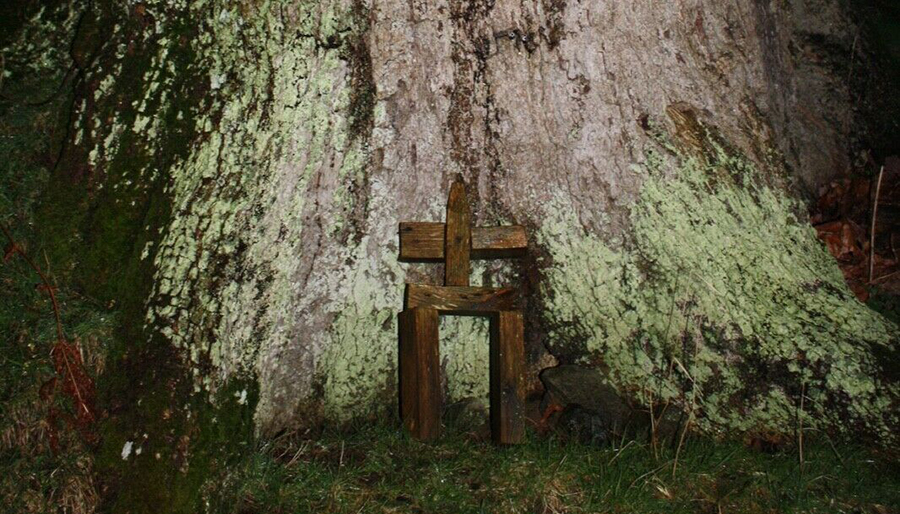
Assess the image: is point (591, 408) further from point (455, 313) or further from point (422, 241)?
point (422, 241)

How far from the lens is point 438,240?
10.2 feet

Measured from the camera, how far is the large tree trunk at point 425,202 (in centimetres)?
289

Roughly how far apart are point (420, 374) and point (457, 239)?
0.53m

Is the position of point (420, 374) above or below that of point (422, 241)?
below

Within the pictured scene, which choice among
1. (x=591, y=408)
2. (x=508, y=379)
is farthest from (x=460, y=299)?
(x=591, y=408)

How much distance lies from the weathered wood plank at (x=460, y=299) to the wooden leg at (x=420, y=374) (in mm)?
51

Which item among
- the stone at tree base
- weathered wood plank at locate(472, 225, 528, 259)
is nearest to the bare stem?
weathered wood plank at locate(472, 225, 528, 259)

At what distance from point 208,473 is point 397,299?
96cm

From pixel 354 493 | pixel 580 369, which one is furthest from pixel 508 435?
pixel 354 493

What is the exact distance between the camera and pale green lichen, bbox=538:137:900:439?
3.09 metres

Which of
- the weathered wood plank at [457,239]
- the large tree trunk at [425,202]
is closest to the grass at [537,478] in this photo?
the large tree trunk at [425,202]

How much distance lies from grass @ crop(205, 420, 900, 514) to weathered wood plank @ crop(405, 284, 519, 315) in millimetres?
475

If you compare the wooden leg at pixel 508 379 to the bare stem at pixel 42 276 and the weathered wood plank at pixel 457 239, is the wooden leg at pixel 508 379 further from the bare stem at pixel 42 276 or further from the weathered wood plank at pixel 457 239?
the bare stem at pixel 42 276

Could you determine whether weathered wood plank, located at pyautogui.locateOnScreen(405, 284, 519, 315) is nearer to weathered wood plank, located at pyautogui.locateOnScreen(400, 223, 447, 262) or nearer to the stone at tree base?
weathered wood plank, located at pyautogui.locateOnScreen(400, 223, 447, 262)
